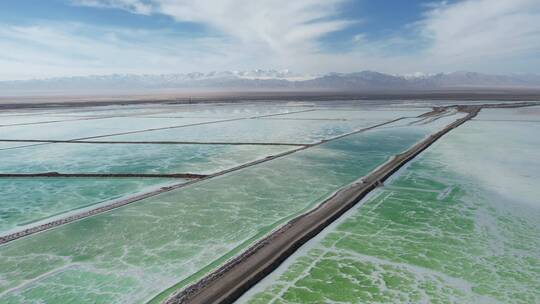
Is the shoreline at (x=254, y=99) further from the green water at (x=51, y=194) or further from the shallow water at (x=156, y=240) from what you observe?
the shallow water at (x=156, y=240)

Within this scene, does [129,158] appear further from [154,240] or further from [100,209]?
[154,240]

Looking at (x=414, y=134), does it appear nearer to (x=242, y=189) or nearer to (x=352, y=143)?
(x=352, y=143)

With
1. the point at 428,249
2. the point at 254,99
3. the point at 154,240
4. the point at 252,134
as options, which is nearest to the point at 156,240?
the point at 154,240

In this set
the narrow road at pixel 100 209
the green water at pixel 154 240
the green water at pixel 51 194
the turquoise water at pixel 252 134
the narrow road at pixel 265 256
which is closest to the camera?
the narrow road at pixel 265 256

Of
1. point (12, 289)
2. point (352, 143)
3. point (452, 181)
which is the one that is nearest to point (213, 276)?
point (12, 289)

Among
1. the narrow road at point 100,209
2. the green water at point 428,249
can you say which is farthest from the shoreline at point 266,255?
the narrow road at point 100,209

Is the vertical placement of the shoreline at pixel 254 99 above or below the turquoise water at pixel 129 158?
above

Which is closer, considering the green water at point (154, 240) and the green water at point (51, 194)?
the green water at point (154, 240)

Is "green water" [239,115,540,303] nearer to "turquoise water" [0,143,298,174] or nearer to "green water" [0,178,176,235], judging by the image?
"green water" [0,178,176,235]
